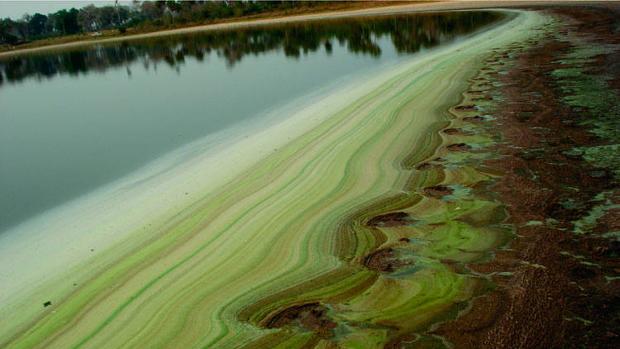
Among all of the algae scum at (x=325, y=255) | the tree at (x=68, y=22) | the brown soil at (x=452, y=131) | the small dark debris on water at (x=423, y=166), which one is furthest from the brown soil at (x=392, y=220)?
the tree at (x=68, y=22)

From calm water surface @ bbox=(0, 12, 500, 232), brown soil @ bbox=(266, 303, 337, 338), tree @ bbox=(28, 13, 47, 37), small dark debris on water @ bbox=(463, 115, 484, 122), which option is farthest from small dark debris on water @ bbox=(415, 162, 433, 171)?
tree @ bbox=(28, 13, 47, 37)

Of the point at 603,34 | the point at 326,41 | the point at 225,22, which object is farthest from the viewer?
the point at 225,22

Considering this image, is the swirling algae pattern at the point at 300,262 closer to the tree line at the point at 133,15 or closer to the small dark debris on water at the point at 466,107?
the small dark debris on water at the point at 466,107

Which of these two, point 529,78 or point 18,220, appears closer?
point 18,220

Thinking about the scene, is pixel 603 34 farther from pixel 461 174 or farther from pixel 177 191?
pixel 177 191

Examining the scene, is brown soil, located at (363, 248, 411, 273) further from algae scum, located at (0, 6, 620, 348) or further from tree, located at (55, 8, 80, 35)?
tree, located at (55, 8, 80, 35)

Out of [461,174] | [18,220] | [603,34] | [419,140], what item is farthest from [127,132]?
[603,34]
